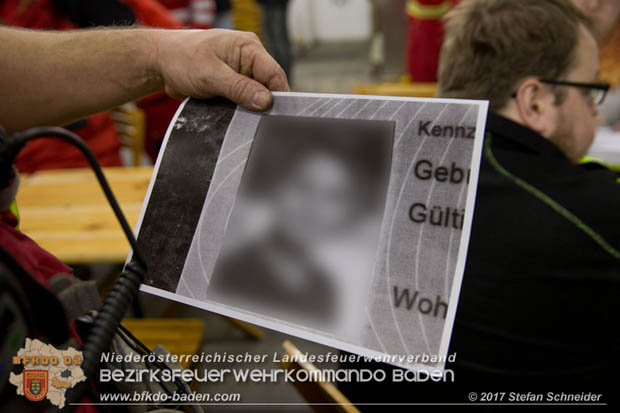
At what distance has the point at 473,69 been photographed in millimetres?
955

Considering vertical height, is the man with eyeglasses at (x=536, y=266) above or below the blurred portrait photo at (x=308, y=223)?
below

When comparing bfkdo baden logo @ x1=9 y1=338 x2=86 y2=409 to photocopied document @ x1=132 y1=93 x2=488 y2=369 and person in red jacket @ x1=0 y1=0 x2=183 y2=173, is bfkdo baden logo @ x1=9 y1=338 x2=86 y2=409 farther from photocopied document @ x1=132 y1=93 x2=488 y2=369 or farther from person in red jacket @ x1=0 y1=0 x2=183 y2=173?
person in red jacket @ x1=0 y1=0 x2=183 y2=173

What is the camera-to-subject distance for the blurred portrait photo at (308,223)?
18.7 inches

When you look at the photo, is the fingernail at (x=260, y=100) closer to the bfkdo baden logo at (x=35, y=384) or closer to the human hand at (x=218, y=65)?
the human hand at (x=218, y=65)

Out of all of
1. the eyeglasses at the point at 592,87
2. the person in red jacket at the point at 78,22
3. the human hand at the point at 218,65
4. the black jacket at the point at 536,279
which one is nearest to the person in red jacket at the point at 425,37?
the person in red jacket at the point at 78,22

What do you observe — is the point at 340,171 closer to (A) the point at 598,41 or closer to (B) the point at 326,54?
(A) the point at 598,41

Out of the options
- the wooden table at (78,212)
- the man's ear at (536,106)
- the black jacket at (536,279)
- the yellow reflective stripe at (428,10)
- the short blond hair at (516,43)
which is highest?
the short blond hair at (516,43)

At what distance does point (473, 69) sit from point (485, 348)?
0.56 meters

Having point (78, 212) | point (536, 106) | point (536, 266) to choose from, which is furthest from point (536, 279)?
point (78, 212)

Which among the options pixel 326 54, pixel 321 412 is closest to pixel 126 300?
pixel 321 412

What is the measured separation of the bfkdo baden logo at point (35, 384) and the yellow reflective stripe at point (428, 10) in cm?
251

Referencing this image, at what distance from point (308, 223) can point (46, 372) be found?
0.27 meters

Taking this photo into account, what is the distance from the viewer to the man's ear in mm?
901

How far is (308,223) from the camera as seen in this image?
495 millimetres
